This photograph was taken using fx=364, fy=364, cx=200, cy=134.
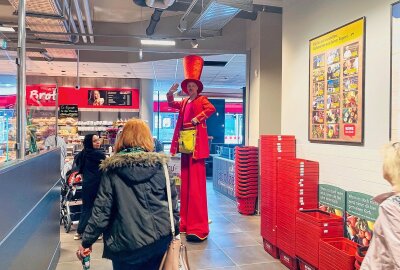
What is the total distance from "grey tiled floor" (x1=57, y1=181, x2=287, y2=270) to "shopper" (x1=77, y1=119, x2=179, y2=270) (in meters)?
1.91

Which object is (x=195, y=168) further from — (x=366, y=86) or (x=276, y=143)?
(x=366, y=86)

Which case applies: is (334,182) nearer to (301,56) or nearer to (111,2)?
(301,56)

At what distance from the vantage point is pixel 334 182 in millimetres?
3666

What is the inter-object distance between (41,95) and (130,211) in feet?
9.35

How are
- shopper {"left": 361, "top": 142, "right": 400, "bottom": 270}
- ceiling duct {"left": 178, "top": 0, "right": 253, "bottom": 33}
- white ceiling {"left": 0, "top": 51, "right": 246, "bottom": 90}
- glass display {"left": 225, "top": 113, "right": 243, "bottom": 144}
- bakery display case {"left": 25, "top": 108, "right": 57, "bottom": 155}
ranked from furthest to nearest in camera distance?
glass display {"left": 225, "top": 113, "right": 243, "bottom": 144} < white ceiling {"left": 0, "top": 51, "right": 246, "bottom": 90} < ceiling duct {"left": 178, "top": 0, "right": 253, "bottom": 33} < bakery display case {"left": 25, "top": 108, "right": 57, "bottom": 155} < shopper {"left": 361, "top": 142, "right": 400, "bottom": 270}

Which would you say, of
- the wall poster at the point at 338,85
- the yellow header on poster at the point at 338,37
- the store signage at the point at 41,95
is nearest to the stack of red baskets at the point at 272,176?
the wall poster at the point at 338,85

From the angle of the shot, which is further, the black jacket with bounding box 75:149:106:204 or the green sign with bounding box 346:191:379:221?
the black jacket with bounding box 75:149:106:204

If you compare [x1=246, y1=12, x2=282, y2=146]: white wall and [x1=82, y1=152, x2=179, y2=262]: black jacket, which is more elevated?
[x1=246, y1=12, x2=282, y2=146]: white wall

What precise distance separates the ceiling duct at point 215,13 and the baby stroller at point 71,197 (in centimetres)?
307

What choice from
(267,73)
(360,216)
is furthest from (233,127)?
(360,216)

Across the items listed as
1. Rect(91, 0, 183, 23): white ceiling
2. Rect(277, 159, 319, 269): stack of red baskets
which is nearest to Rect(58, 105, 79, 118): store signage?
Rect(91, 0, 183, 23): white ceiling

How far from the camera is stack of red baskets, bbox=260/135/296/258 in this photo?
433 centimetres

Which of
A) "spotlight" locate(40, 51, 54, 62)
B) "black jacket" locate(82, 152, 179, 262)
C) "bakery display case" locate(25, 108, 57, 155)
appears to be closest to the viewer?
"black jacket" locate(82, 152, 179, 262)

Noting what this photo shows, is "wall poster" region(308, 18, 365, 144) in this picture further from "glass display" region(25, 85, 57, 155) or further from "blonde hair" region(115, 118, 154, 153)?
"glass display" region(25, 85, 57, 155)
